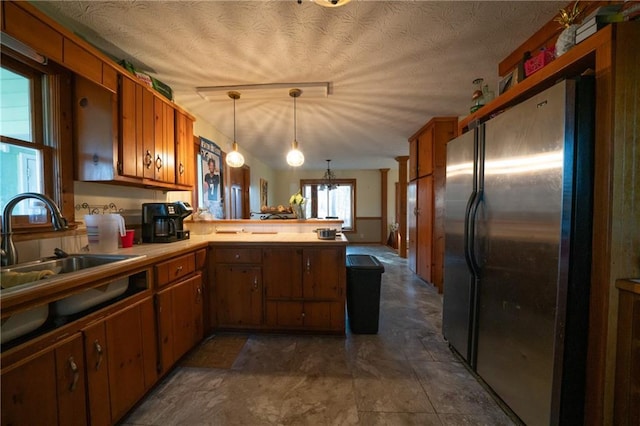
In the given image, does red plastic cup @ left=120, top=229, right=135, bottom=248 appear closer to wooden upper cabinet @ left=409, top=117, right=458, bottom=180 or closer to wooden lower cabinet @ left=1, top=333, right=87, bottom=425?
wooden lower cabinet @ left=1, top=333, right=87, bottom=425

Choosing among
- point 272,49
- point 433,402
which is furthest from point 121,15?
point 433,402

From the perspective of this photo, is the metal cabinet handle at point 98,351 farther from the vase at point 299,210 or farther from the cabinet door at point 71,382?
the vase at point 299,210

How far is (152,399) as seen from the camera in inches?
59.4

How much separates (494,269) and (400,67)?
70.7 inches

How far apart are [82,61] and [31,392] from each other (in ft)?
5.71

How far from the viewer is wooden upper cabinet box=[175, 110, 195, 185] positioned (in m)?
2.37

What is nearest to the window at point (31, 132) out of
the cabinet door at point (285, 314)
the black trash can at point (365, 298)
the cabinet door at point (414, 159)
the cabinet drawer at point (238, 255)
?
the cabinet drawer at point (238, 255)

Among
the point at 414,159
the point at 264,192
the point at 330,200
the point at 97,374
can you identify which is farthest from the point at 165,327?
the point at 330,200

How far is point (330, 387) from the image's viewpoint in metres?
1.61

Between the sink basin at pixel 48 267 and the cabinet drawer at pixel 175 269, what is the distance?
0.68 ft

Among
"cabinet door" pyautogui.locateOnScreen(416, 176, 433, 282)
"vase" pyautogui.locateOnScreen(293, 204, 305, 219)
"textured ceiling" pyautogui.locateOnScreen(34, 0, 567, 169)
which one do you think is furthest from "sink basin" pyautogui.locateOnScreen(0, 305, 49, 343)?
"cabinet door" pyautogui.locateOnScreen(416, 176, 433, 282)

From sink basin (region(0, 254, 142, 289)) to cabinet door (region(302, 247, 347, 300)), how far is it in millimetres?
1263

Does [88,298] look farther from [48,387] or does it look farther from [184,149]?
[184,149]

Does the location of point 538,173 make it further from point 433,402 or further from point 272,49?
point 272,49
